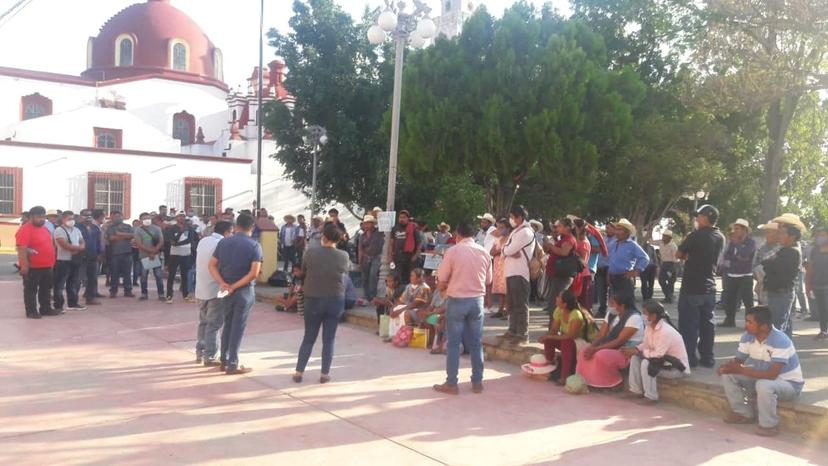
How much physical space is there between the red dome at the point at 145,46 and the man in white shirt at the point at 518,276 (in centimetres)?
3699

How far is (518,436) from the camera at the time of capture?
5863mm

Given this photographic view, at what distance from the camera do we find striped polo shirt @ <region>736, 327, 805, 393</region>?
6090 millimetres

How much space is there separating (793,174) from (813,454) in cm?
3066

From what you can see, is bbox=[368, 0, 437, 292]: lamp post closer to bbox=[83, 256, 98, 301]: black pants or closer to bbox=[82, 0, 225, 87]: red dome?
bbox=[83, 256, 98, 301]: black pants

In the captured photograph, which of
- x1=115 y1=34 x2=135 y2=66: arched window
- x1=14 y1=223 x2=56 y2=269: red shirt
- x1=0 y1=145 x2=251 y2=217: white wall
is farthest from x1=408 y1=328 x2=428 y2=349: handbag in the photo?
x1=115 y1=34 x2=135 y2=66: arched window

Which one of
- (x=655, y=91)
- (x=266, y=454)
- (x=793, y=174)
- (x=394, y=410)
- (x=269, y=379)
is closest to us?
(x=266, y=454)

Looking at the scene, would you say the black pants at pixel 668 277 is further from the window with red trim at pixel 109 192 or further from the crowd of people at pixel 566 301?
the window with red trim at pixel 109 192

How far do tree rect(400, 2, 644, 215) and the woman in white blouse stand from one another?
8.14 metres

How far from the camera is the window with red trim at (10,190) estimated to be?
27438mm

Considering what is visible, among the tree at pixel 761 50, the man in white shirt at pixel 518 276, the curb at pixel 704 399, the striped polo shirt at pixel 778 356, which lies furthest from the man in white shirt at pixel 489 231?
the striped polo shirt at pixel 778 356

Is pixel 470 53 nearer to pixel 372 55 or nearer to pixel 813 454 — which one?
pixel 372 55

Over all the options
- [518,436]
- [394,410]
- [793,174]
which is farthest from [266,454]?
[793,174]

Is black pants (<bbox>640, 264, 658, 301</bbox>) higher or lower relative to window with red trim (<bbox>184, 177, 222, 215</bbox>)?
lower

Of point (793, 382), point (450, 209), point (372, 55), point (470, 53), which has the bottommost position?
point (793, 382)
